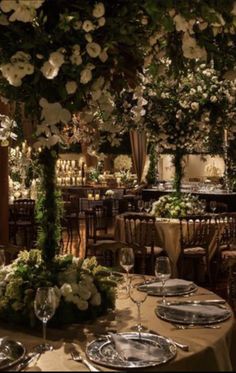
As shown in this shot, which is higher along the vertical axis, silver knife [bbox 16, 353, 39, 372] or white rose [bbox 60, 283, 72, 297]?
white rose [bbox 60, 283, 72, 297]

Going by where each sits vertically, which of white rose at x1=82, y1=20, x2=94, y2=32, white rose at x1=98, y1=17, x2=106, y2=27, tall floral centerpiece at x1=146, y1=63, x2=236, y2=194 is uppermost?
tall floral centerpiece at x1=146, y1=63, x2=236, y2=194

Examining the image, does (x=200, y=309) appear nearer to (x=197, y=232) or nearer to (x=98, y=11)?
(x=98, y=11)

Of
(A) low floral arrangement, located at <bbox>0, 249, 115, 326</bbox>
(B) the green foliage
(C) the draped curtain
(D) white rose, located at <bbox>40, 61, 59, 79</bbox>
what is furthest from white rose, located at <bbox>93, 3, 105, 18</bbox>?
(C) the draped curtain

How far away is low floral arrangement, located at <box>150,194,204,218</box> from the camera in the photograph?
700cm

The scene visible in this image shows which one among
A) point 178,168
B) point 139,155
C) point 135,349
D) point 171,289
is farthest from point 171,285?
point 139,155

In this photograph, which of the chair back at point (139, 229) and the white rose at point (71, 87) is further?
the chair back at point (139, 229)

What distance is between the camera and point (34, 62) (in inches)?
84.8

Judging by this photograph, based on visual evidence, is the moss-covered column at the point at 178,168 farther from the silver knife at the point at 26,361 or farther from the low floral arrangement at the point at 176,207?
the silver knife at the point at 26,361

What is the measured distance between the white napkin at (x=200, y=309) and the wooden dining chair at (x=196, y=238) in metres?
3.81

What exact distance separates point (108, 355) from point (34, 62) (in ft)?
3.91

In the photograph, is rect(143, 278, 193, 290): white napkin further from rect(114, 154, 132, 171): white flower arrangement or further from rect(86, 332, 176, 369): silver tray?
rect(114, 154, 132, 171): white flower arrangement

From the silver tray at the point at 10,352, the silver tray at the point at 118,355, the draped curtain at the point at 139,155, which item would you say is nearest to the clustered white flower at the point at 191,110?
the silver tray at the point at 118,355

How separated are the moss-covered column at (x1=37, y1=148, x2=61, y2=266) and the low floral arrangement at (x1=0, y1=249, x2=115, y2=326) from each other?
7cm

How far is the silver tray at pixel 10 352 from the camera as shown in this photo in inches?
78.1
